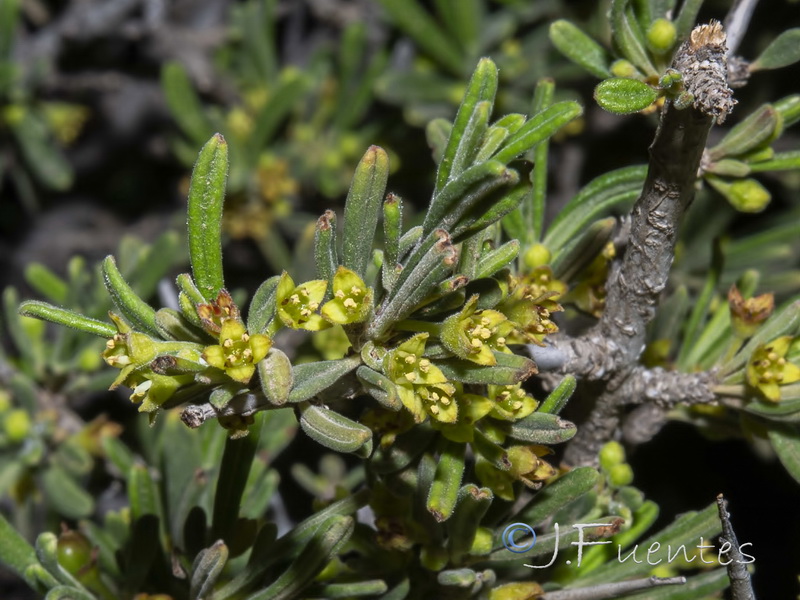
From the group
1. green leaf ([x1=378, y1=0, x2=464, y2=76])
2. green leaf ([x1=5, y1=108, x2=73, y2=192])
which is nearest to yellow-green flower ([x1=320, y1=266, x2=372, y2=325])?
green leaf ([x1=378, y1=0, x2=464, y2=76])

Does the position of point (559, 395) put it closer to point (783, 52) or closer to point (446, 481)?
point (446, 481)

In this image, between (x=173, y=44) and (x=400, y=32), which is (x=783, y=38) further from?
(x=173, y=44)

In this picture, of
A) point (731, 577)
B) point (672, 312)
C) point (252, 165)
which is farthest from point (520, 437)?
point (252, 165)

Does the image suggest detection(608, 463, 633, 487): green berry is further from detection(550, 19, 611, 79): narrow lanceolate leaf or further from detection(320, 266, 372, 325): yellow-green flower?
detection(550, 19, 611, 79): narrow lanceolate leaf

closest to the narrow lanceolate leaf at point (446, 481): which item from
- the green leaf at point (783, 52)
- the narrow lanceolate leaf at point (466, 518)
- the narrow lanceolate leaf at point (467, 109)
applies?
A: the narrow lanceolate leaf at point (466, 518)

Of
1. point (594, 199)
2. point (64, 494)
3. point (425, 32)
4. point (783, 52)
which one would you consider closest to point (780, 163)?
point (783, 52)

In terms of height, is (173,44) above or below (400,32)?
below
